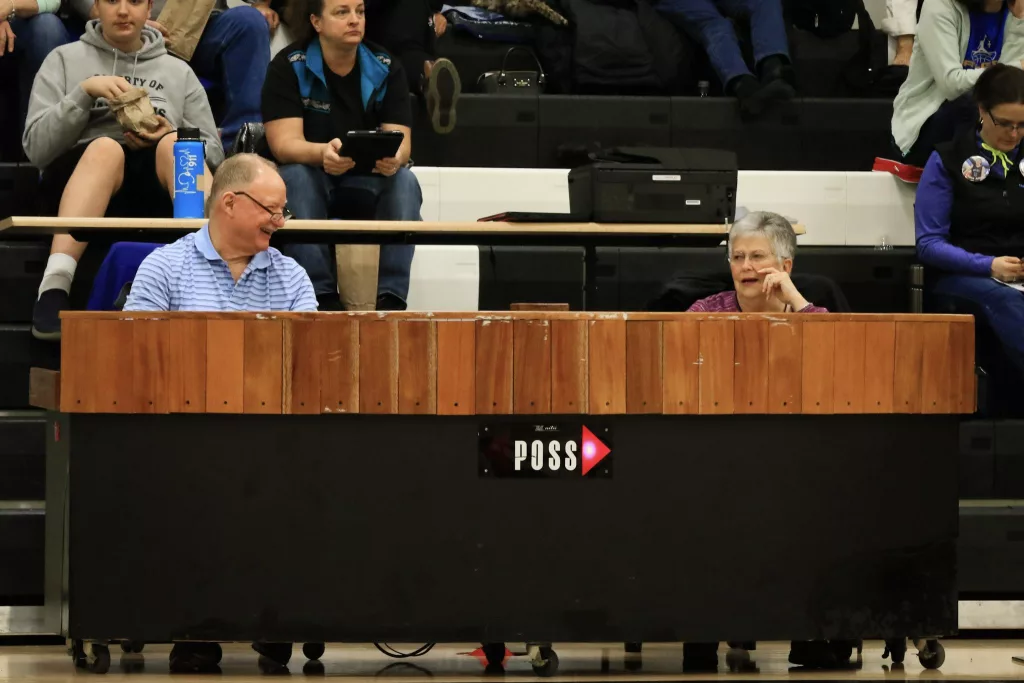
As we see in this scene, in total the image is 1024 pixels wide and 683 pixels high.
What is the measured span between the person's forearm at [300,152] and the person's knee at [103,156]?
0.41m

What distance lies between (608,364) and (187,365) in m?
0.74

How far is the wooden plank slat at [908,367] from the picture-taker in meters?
2.85

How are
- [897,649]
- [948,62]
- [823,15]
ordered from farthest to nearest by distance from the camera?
1. [823,15]
2. [948,62]
3. [897,649]

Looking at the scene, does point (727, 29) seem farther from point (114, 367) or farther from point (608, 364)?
point (114, 367)

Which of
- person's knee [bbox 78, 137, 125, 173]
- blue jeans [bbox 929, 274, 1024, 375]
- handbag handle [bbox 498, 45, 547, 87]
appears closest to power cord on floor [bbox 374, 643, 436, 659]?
person's knee [bbox 78, 137, 125, 173]

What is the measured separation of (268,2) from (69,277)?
57.2 inches

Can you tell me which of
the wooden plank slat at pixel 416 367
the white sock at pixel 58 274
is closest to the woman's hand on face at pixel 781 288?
the wooden plank slat at pixel 416 367

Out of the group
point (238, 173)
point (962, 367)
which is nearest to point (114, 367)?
point (238, 173)

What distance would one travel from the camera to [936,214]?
4.37 meters

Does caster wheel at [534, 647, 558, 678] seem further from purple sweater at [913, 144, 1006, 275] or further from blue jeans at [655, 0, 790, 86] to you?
blue jeans at [655, 0, 790, 86]

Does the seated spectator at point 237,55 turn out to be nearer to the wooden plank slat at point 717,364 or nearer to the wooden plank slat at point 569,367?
the wooden plank slat at point 569,367

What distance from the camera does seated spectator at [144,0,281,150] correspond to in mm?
4625

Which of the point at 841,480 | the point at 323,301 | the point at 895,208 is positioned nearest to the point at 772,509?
the point at 841,480

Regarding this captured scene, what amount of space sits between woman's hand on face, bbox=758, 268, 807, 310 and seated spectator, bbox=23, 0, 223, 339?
5.31 feet
